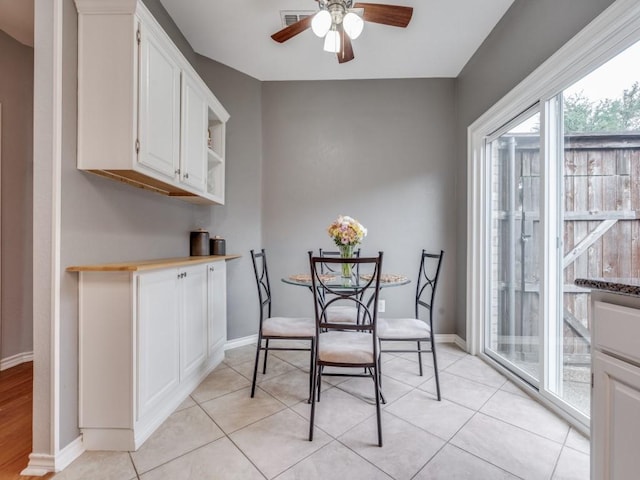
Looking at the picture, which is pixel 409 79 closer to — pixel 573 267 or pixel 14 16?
pixel 573 267

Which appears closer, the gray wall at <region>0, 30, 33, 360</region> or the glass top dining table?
the glass top dining table

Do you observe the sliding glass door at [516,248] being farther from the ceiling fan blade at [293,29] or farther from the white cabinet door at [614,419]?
the ceiling fan blade at [293,29]

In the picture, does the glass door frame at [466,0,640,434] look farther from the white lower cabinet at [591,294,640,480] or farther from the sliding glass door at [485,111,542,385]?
Result: the white lower cabinet at [591,294,640,480]

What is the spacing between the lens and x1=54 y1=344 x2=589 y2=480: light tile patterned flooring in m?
1.32

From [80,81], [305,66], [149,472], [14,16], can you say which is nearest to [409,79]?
[305,66]

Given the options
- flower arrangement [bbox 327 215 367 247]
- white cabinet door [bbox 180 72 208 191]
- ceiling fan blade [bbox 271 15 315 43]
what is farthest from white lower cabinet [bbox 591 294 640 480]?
white cabinet door [bbox 180 72 208 191]

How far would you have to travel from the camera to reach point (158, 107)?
1.69 m

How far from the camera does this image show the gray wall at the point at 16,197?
234 cm

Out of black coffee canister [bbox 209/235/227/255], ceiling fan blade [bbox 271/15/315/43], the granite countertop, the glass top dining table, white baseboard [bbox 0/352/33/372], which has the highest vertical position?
ceiling fan blade [bbox 271/15/315/43]

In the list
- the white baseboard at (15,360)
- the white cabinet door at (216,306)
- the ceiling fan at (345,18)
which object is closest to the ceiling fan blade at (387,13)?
the ceiling fan at (345,18)

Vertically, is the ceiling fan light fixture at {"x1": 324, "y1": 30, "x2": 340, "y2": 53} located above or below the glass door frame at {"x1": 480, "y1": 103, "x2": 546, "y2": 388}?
Result: above

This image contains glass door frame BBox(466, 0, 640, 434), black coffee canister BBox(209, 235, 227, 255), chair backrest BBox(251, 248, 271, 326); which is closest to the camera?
glass door frame BBox(466, 0, 640, 434)

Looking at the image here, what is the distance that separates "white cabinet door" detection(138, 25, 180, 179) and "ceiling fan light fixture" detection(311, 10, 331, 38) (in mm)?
903

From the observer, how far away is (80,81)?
1449 mm
